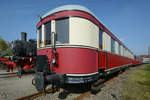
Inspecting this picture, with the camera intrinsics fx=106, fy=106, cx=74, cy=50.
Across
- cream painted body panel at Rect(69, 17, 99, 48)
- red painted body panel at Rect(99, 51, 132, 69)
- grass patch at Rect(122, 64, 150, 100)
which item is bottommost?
grass patch at Rect(122, 64, 150, 100)

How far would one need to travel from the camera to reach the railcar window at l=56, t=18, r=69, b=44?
12.6 feet

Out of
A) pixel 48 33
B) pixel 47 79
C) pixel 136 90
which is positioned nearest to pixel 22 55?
pixel 48 33

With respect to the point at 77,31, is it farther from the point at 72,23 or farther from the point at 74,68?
the point at 74,68

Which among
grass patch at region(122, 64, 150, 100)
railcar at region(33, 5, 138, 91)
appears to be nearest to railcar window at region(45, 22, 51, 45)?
railcar at region(33, 5, 138, 91)

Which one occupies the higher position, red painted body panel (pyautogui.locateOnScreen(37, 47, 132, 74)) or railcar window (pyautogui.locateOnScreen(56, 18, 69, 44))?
railcar window (pyautogui.locateOnScreen(56, 18, 69, 44))

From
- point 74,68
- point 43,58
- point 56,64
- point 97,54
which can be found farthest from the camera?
point 97,54

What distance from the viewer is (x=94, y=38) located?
4.31 meters

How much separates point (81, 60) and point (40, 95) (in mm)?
2071

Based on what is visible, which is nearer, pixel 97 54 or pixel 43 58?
pixel 43 58

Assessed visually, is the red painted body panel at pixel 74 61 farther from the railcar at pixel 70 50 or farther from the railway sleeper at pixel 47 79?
the railway sleeper at pixel 47 79

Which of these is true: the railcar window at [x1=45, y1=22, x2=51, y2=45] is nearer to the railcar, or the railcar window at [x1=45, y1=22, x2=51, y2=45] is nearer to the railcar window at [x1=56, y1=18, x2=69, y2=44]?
the railcar

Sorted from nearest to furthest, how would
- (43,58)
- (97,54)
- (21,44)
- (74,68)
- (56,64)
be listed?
(74,68) < (56,64) < (43,58) < (97,54) < (21,44)

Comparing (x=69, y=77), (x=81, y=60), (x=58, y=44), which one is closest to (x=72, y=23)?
(x=58, y=44)

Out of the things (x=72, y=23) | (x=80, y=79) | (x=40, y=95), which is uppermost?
(x=72, y=23)
